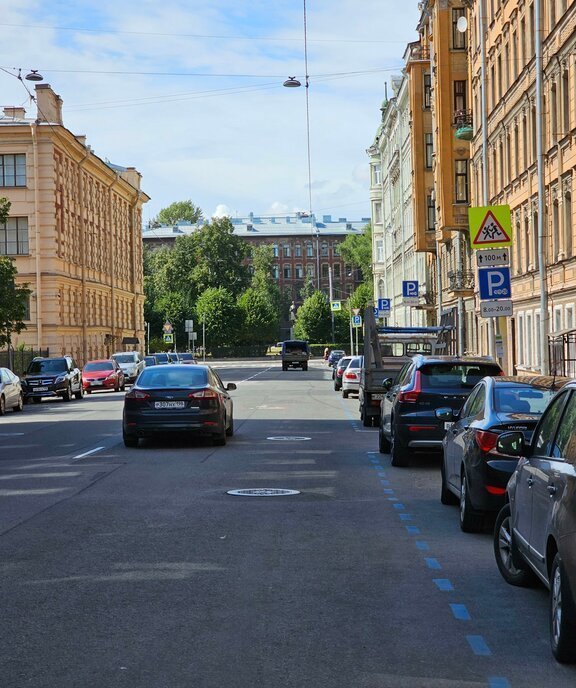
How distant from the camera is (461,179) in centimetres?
5462

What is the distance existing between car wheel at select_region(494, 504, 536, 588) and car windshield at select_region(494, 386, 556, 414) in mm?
2552

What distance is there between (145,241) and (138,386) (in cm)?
14531

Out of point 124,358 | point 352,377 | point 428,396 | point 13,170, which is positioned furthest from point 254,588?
point 13,170

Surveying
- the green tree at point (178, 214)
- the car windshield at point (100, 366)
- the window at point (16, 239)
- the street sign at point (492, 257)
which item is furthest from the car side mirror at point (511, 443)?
the green tree at point (178, 214)

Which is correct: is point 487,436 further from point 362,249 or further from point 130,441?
point 362,249

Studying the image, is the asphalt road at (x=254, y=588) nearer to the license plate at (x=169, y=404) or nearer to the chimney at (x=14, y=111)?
the license plate at (x=169, y=404)

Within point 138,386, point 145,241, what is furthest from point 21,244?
point 145,241

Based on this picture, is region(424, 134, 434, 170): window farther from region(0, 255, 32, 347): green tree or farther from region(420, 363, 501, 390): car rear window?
region(420, 363, 501, 390): car rear window

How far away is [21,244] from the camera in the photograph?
7088cm

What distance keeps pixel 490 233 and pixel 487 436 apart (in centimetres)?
1312

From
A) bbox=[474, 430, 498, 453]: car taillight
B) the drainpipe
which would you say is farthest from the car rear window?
the drainpipe

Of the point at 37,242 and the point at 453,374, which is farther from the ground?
the point at 37,242

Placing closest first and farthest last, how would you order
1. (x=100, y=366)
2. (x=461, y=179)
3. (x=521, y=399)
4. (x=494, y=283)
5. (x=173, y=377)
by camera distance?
(x=521, y=399) → (x=173, y=377) → (x=494, y=283) → (x=461, y=179) → (x=100, y=366)

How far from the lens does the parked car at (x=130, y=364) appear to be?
60469 millimetres
